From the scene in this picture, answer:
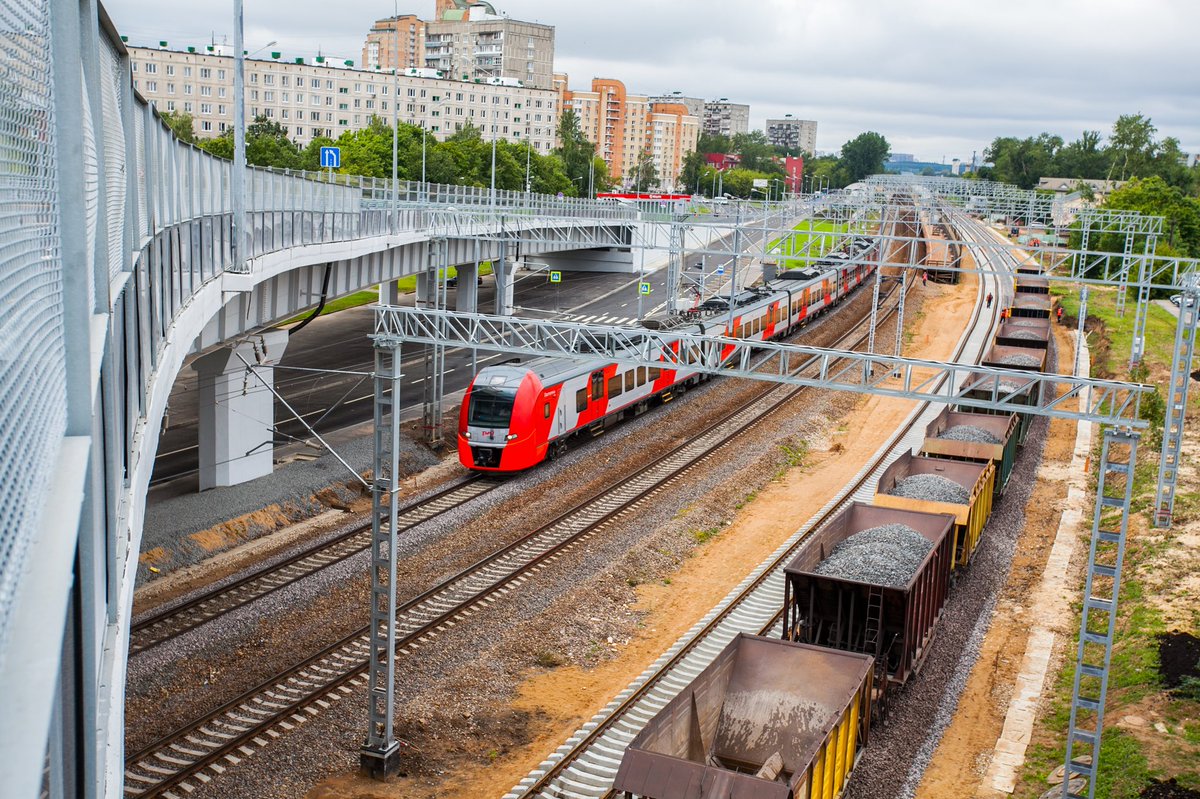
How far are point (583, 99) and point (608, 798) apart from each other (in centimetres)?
17479

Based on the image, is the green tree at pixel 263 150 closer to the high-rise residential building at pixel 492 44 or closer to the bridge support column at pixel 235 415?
the bridge support column at pixel 235 415

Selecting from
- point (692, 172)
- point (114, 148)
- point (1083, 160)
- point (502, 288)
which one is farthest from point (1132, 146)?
point (114, 148)

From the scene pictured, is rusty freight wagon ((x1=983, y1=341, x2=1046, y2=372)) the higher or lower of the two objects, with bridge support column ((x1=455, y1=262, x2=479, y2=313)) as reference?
lower

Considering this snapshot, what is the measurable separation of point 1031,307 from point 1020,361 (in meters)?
18.5

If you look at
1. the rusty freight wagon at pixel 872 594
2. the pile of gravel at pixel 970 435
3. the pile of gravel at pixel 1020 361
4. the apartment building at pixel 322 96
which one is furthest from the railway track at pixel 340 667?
the apartment building at pixel 322 96

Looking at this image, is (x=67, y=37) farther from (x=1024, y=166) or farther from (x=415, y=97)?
(x=1024, y=166)

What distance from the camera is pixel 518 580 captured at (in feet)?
74.8

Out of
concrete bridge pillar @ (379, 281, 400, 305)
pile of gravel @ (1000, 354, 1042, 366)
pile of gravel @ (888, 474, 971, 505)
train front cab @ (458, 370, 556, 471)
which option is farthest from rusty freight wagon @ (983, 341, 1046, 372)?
concrete bridge pillar @ (379, 281, 400, 305)

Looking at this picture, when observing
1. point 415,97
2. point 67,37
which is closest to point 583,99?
point 415,97

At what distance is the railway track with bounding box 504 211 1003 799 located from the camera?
14.9 meters

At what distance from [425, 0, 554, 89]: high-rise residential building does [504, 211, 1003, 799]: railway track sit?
471 feet

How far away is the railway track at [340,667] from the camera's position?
1482 cm

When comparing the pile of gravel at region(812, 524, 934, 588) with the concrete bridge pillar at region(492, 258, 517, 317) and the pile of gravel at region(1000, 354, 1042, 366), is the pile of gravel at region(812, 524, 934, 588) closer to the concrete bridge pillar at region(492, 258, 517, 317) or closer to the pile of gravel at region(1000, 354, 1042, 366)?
the pile of gravel at region(1000, 354, 1042, 366)

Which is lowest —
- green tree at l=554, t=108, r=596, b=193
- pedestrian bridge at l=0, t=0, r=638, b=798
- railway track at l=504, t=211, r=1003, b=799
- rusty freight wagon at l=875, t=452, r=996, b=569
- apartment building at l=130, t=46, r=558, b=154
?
railway track at l=504, t=211, r=1003, b=799
